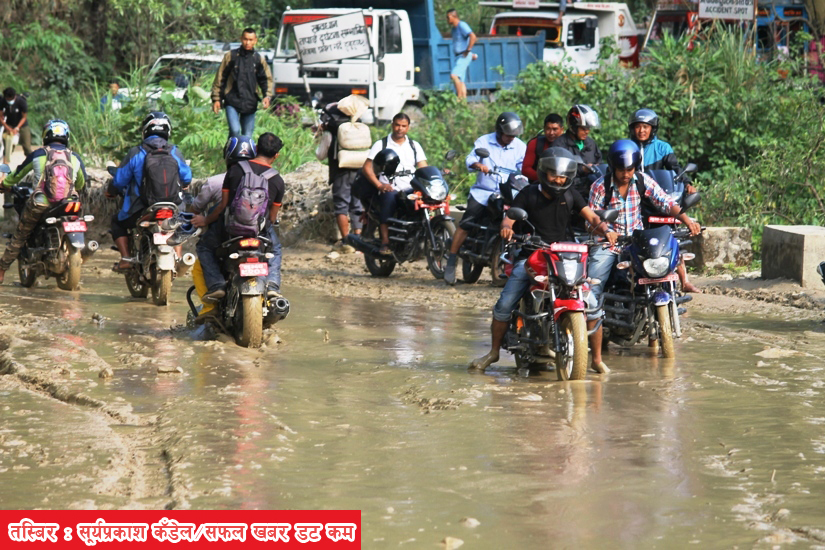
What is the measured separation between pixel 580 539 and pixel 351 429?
6.51 ft

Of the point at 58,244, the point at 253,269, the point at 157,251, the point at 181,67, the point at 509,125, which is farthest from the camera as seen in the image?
the point at 181,67

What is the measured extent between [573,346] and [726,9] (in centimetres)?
1166

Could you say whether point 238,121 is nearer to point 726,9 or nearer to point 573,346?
point 726,9

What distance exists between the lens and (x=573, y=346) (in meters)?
7.53

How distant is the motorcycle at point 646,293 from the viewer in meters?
8.28

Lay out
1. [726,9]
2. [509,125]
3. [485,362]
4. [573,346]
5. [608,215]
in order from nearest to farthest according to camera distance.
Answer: [573,346]
[608,215]
[485,362]
[509,125]
[726,9]

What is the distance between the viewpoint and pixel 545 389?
292 inches

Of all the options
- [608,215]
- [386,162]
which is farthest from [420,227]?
[608,215]

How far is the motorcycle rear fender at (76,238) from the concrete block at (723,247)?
21.0 ft

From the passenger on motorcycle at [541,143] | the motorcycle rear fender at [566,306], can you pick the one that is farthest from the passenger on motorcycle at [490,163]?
the motorcycle rear fender at [566,306]

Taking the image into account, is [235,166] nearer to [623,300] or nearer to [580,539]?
[623,300]

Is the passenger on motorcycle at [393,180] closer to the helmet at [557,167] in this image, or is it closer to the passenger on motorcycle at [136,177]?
the passenger on motorcycle at [136,177]

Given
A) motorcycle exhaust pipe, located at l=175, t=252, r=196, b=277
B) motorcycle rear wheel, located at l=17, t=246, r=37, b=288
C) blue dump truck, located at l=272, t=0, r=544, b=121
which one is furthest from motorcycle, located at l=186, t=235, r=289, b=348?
blue dump truck, located at l=272, t=0, r=544, b=121

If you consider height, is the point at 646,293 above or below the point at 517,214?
below
